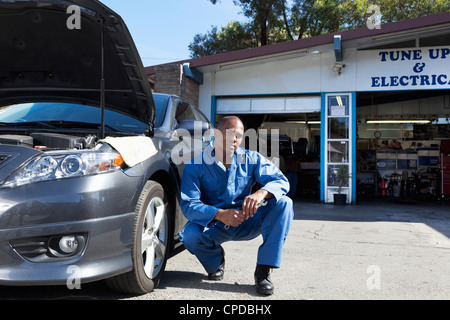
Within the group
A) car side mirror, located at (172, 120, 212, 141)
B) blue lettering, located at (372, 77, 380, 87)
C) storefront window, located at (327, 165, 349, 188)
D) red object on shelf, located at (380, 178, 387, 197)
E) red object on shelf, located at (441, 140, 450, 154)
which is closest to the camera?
car side mirror, located at (172, 120, 212, 141)

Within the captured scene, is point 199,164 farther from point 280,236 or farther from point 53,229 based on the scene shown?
point 53,229

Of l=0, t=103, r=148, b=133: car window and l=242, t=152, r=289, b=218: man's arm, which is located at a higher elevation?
l=0, t=103, r=148, b=133: car window

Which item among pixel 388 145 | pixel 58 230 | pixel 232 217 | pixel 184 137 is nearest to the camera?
pixel 58 230

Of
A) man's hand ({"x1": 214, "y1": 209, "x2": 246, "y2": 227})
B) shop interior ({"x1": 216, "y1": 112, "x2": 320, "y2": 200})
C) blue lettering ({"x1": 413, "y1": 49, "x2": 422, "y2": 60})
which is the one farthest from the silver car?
shop interior ({"x1": 216, "y1": 112, "x2": 320, "y2": 200})

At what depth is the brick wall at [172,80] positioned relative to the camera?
34.2 feet

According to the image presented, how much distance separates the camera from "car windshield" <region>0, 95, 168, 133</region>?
10.9ft

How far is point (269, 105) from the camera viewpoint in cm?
1114

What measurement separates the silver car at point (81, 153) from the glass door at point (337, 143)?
7290 millimetres

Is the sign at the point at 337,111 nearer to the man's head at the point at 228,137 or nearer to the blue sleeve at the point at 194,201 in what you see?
the man's head at the point at 228,137

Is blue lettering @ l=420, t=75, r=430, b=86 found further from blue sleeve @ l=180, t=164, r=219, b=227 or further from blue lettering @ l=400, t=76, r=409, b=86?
blue sleeve @ l=180, t=164, r=219, b=227

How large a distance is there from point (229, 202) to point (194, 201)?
302 mm
